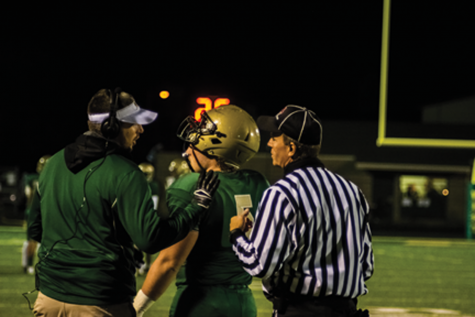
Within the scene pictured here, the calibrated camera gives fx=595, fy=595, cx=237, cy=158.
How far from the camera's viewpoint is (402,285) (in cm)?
986

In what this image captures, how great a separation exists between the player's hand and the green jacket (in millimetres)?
85

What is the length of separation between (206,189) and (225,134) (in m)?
0.49

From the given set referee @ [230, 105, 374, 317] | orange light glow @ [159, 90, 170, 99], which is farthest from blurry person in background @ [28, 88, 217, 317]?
orange light glow @ [159, 90, 170, 99]

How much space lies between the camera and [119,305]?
8.84ft

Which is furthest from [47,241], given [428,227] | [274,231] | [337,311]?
[428,227]

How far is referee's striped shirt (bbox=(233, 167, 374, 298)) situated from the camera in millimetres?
2537

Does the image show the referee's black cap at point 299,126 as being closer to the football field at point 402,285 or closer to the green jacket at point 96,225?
the green jacket at point 96,225

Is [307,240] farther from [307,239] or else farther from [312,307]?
[312,307]

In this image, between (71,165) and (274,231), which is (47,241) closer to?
(71,165)

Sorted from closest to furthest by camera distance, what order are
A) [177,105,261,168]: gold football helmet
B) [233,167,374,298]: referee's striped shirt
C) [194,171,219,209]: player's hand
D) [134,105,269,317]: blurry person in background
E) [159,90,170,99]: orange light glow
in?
[233,167,374,298]: referee's striped shirt < [194,171,219,209]: player's hand < [134,105,269,317]: blurry person in background < [177,105,261,168]: gold football helmet < [159,90,170,99]: orange light glow

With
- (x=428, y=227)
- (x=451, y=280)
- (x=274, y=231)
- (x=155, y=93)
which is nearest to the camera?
(x=274, y=231)

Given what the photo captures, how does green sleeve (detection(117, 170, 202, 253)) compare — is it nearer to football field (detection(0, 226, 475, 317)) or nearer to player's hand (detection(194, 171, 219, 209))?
player's hand (detection(194, 171, 219, 209))

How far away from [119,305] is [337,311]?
3.21 feet

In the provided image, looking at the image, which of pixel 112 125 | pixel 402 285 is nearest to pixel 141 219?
pixel 112 125
